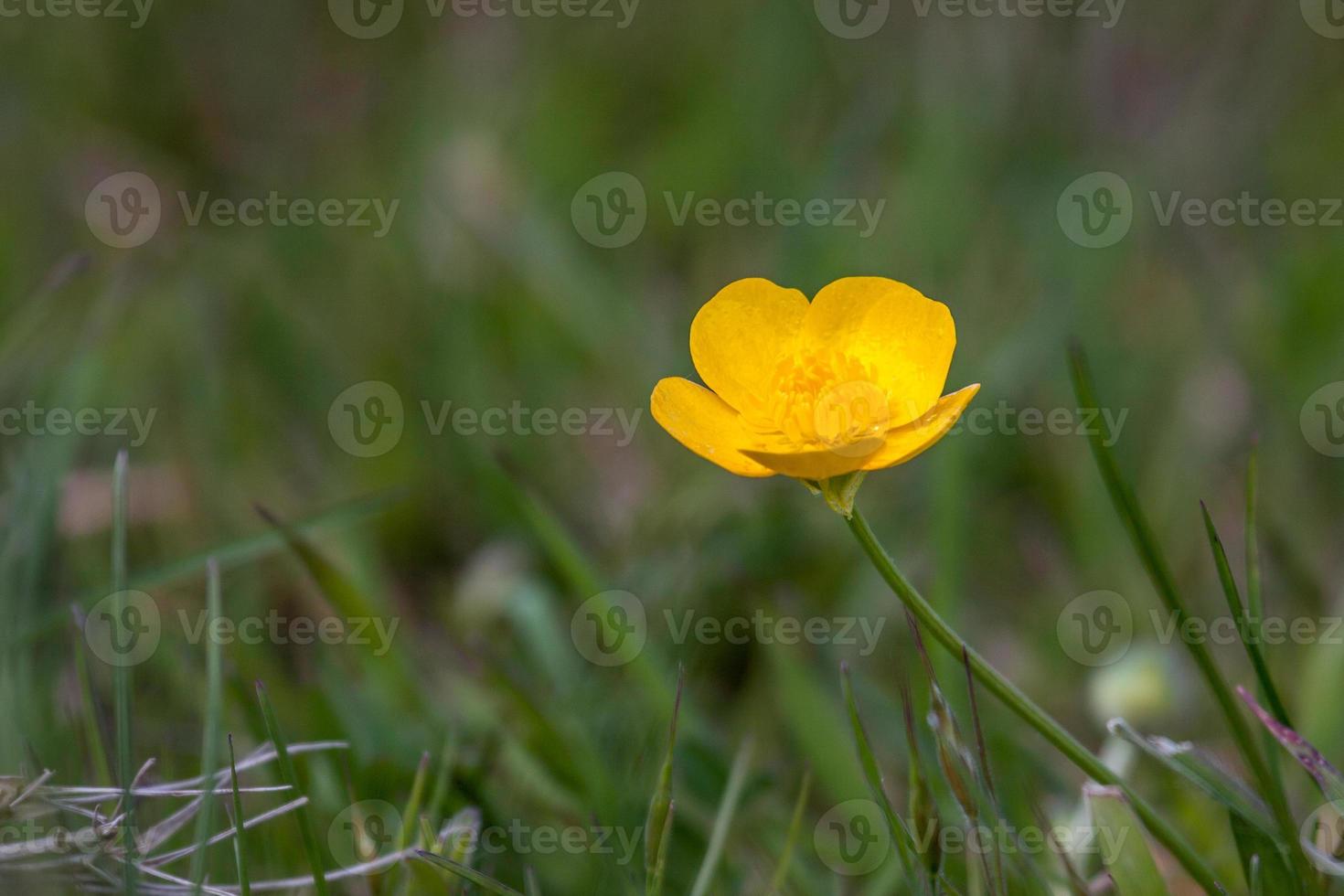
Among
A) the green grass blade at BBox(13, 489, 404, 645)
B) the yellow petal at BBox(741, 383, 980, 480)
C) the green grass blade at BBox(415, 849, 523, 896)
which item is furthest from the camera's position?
the green grass blade at BBox(13, 489, 404, 645)

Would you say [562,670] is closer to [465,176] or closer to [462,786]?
[462,786]

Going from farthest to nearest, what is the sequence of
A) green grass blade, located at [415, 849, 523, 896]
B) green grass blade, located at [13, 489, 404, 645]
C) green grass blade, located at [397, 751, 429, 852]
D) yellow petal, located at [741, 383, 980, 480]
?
green grass blade, located at [13, 489, 404, 645] < green grass blade, located at [397, 751, 429, 852] < green grass blade, located at [415, 849, 523, 896] < yellow petal, located at [741, 383, 980, 480]

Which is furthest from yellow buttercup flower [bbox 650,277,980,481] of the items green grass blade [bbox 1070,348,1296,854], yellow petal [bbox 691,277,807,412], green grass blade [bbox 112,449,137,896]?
green grass blade [bbox 112,449,137,896]

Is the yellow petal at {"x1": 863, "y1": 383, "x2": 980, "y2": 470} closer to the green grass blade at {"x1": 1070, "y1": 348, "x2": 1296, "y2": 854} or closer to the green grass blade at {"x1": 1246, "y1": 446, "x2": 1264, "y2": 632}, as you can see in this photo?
the green grass blade at {"x1": 1070, "y1": 348, "x2": 1296, "y2": 854}

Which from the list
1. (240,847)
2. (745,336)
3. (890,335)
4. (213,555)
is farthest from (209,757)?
(890,335)

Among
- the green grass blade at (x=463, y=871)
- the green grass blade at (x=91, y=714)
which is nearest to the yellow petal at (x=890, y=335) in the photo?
the green grass blade at (x=463, y=871)

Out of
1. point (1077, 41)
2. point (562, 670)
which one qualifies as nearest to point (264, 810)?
point (562, 670)
